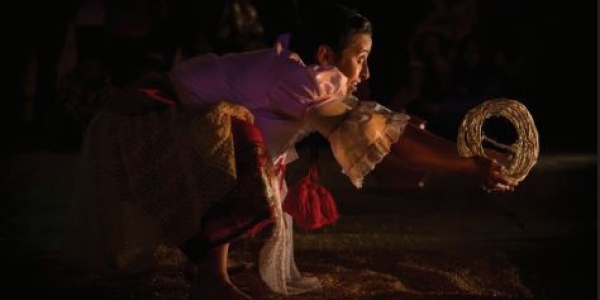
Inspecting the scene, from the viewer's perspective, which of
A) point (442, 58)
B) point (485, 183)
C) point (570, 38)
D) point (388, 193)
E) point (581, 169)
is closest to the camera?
point (485, 183)

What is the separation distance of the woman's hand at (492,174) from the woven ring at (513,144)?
1.0 inches

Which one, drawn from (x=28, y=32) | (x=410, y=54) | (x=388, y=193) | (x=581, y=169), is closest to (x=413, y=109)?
(x=410, y=54)

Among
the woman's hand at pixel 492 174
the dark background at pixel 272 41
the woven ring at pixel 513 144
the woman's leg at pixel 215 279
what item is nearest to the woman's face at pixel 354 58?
the woven ring at pixel 513 144

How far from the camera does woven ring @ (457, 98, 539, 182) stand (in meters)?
3.15

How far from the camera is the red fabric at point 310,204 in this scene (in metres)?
3.65

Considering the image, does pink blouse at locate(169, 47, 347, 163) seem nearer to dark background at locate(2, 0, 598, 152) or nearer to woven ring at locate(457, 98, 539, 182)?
woven ring at locate(457, 98, 539, 182)

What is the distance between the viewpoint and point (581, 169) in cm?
816

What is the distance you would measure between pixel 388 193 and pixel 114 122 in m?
3.58

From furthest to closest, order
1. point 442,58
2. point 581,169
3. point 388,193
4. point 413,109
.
→ point 442,58
point 413,109
point 581,169
point 388,193

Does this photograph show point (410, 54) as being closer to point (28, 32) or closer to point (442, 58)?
point (442, 58)

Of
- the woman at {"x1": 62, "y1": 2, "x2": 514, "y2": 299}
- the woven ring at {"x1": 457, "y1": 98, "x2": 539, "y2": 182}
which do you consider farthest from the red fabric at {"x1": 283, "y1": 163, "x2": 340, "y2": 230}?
the woven ring at {"x1": 457, "y1": 98, "x2": 539, "y2": 182}

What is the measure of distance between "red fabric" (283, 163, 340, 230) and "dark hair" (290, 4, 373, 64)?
51cm

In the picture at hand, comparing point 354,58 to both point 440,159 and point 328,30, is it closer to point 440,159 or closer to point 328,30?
point 328,30

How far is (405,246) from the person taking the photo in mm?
4816
